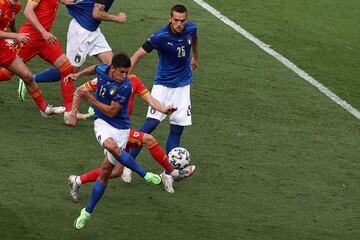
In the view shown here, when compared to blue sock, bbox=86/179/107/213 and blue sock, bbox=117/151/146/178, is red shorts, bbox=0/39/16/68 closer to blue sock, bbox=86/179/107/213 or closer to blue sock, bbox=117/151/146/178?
blue sock, bbox=117/151/146/178

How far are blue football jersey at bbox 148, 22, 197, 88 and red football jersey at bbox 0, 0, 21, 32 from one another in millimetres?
2356

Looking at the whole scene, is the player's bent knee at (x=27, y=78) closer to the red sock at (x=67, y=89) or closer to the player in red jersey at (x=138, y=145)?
the red sock at (x=67, y=89)

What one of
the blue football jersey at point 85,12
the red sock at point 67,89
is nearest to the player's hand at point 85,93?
the red sock at point 67,89

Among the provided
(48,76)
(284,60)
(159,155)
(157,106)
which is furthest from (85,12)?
(284,60)

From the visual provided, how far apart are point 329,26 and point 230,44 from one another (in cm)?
260

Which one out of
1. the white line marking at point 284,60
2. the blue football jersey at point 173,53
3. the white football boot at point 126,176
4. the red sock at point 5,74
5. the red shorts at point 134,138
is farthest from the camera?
the white line marking at point 284,60

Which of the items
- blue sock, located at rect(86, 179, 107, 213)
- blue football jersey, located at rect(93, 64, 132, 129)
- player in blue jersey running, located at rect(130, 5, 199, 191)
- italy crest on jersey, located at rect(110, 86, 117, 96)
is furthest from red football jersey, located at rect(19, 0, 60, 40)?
blue sock, located at rect(86, 179, 107, 213)

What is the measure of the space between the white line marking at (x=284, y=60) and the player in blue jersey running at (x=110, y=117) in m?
5.84

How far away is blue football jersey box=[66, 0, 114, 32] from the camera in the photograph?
1941cm

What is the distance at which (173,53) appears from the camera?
57.1 ft

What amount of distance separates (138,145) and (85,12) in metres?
3.57

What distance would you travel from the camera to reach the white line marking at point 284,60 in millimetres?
20984

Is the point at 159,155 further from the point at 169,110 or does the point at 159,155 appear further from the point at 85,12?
the point at 85,12

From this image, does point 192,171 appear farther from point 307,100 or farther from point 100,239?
point 307,100
